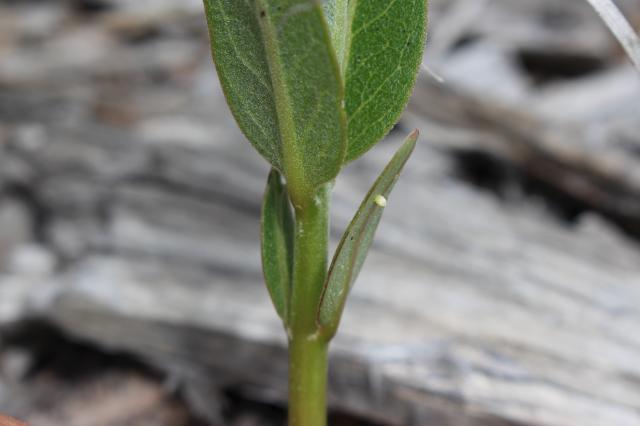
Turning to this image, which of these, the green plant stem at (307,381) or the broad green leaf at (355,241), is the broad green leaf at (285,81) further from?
the green plant stem at (307,381)

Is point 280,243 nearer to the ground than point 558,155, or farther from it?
farther from it

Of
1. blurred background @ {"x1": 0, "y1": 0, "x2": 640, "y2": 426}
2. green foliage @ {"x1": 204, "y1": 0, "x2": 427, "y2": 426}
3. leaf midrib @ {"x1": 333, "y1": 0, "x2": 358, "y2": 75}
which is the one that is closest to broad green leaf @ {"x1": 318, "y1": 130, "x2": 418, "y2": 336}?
green foliage @ {"x1": 204, "y1": 0, "x2": 427, "y2": 426}

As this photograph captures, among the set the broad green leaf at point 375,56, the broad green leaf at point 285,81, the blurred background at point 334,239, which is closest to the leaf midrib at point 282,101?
the broad green leaf at point 285,81

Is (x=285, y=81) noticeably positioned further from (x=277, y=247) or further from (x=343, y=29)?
(x=277, y=247)

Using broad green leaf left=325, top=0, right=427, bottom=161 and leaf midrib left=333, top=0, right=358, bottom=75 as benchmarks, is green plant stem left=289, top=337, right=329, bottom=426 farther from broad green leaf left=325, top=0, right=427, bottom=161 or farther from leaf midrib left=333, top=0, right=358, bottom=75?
leaf midrib left=333, top=0, right=358, bottom=75

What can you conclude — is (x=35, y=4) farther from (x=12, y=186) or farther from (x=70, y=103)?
(x=12, y=186)

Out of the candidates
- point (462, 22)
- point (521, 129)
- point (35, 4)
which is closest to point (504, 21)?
point (462, 22)
